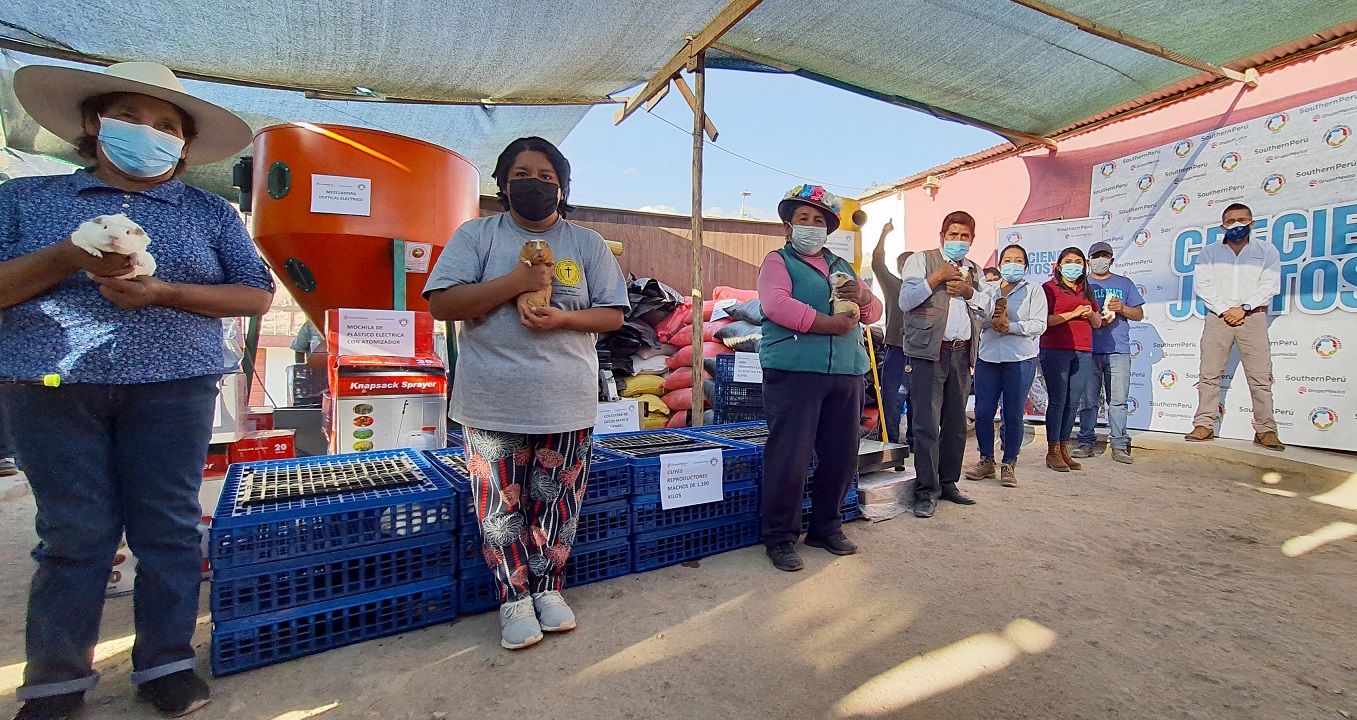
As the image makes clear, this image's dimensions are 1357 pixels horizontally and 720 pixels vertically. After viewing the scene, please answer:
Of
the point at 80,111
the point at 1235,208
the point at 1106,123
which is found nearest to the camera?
the point at 80,111

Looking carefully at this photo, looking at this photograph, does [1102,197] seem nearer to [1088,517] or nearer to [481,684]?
[1088,517]

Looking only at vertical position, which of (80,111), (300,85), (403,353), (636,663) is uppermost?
(300,85)

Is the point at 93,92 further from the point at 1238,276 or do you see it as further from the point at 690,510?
the point at 1238,276

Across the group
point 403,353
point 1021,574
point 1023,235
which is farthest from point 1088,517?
point 1023,235

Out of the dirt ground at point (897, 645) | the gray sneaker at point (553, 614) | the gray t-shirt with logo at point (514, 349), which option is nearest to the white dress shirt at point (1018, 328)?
the dirt ground at point (897, 645)

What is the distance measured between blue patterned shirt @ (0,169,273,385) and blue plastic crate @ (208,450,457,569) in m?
0.45

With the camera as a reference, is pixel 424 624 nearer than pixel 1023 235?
Yes

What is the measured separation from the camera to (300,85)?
184 inches

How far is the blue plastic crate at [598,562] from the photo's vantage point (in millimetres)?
2262

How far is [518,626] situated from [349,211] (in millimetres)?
2158

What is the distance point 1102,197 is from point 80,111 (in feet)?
25.1

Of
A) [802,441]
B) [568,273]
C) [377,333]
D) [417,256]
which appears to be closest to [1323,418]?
[802,441]

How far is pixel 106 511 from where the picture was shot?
4.66 feet

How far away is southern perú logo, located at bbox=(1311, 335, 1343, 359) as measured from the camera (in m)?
4.52
